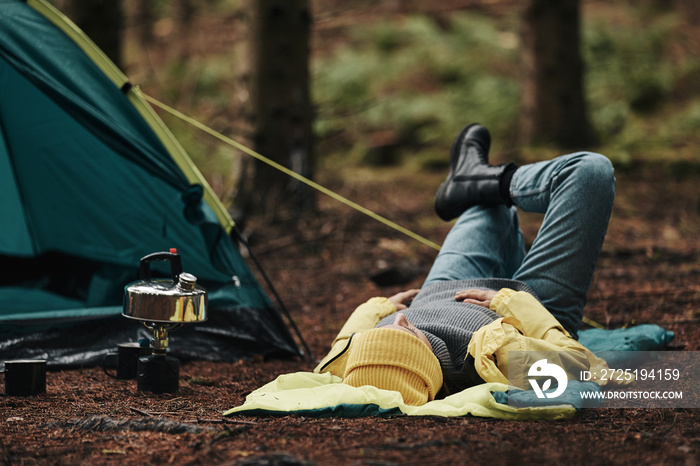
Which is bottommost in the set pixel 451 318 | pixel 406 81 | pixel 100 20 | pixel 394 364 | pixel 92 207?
pixel 394 364

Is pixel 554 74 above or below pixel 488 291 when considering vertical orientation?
above

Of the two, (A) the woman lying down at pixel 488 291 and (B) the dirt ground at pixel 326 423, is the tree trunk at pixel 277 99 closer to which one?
(B) the dirt ground at pixel 326 423

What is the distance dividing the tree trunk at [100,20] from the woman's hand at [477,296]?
4.78 meters

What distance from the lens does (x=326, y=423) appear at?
232 cm

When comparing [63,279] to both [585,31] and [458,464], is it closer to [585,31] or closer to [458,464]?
[458,464]

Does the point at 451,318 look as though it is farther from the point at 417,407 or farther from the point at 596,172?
the point at 596,172

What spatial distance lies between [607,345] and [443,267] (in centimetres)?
82

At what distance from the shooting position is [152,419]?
2359 millimetres

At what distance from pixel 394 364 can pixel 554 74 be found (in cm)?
628

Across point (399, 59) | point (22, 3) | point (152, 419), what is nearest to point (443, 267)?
point (152, 419)

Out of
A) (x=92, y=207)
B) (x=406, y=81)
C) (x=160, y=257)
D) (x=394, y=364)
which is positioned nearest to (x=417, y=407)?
(x=394, y=364)

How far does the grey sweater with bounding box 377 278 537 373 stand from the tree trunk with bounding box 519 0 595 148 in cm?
533

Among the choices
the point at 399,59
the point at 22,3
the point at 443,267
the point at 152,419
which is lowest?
the point at 152,419

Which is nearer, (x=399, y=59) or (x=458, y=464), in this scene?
(x=458, y=464)
